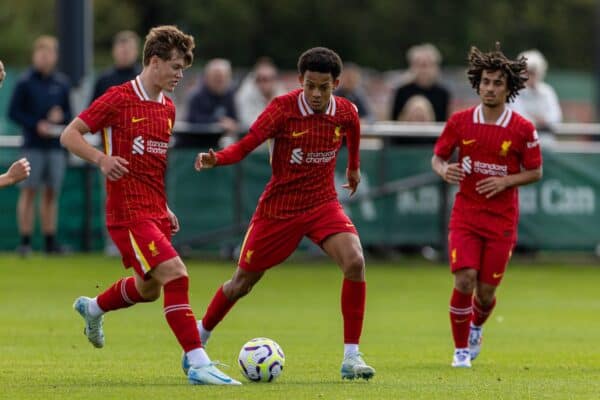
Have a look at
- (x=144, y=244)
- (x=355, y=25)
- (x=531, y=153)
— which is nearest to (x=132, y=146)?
(x=144, y=244)

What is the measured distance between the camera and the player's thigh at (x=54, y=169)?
19.6 metres

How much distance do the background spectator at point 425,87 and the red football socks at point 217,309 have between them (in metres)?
9.73

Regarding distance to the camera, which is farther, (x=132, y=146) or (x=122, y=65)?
(x=122, y=65)

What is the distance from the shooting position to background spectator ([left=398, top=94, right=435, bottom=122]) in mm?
20406

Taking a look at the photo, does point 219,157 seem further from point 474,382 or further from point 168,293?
point 474,382

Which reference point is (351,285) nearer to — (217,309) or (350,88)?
(217,309)

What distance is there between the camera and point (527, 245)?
811 inches

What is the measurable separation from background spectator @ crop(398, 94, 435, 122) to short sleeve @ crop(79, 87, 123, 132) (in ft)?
35.3

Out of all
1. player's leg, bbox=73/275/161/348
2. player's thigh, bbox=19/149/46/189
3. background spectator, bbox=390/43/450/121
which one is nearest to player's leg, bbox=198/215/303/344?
player's leg, bbox=73/275/161/348

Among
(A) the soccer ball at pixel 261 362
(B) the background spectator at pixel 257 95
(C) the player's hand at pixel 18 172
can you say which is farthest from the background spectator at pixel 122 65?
(A) the soccer ball at pixel 261 362

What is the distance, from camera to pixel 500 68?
37.4ft

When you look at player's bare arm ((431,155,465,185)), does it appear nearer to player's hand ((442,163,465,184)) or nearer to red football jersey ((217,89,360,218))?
player's hand ((442,163,465,184))

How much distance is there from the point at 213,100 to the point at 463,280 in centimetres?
944

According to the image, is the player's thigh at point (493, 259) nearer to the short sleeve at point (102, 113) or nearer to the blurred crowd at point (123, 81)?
the short sleeve at point (102, 113)
